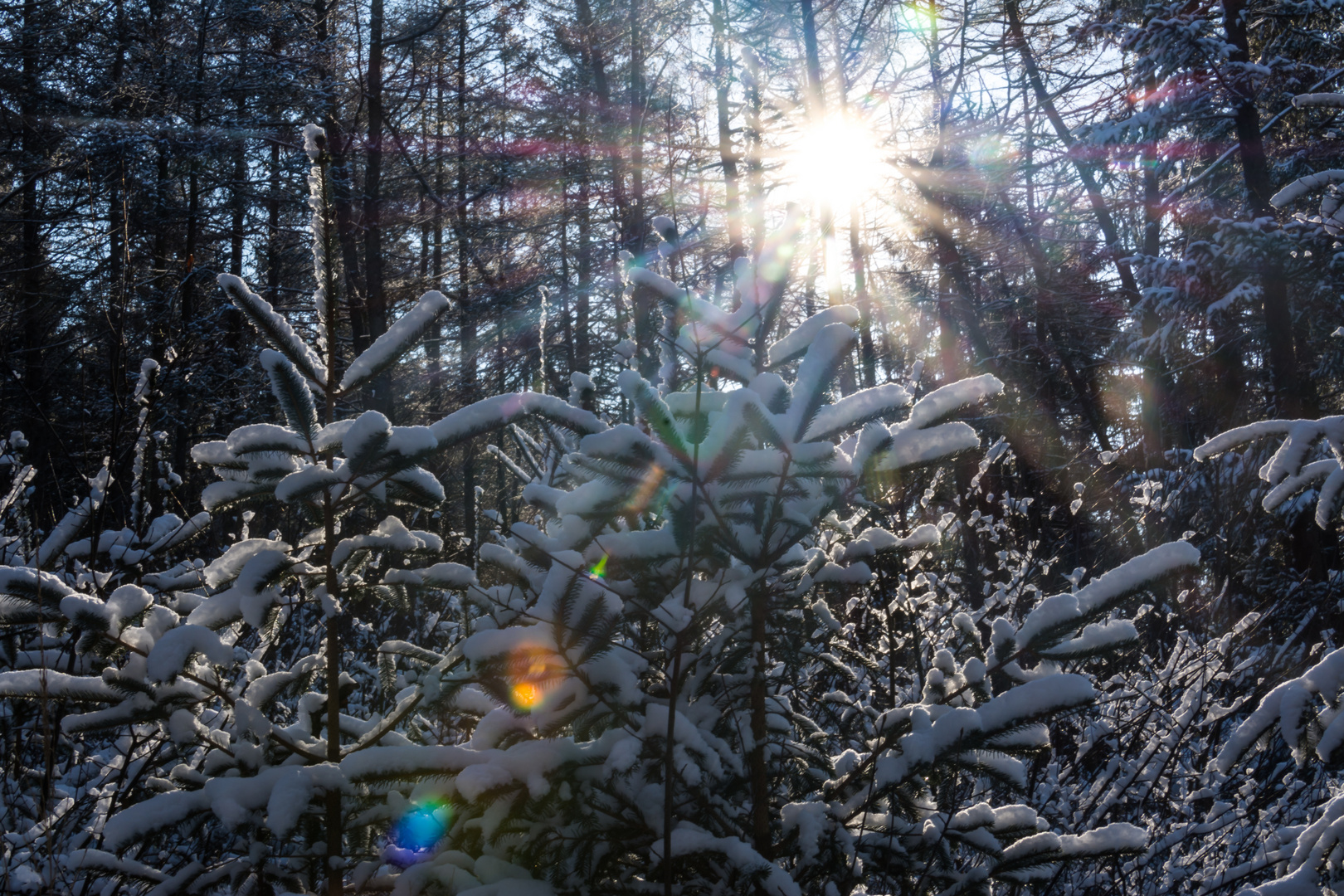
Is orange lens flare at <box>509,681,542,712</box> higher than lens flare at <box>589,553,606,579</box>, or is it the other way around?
lens flare at <box>589,553,606,579</box>

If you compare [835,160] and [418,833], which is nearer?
[418,833]

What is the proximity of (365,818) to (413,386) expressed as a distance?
13.3 m

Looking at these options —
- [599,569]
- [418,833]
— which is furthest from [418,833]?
[599,569]

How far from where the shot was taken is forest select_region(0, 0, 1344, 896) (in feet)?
5.43

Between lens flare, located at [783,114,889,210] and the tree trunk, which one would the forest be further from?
lens flare, located at [783,114,889,210]

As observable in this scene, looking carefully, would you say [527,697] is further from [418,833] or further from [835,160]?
[835,160]

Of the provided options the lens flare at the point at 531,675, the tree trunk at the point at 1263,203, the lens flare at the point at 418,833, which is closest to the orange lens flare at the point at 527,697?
the lens flare at the point at 531,675

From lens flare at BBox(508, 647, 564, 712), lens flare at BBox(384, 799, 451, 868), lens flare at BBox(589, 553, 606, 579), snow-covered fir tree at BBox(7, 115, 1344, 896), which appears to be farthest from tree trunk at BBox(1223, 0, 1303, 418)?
lens flare at BBox(384, 799, 451, 868)

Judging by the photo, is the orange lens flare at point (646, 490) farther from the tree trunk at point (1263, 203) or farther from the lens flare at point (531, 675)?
the tree trunk at point (1263, 203)

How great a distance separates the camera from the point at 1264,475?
2383 mm

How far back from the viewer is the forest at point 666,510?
166 cm

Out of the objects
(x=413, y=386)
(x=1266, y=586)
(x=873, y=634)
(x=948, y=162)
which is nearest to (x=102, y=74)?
(x=413, y=386)

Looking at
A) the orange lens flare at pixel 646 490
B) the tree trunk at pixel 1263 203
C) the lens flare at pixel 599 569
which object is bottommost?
the lens flare at pixel 599 569

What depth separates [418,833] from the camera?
1.78 meters
